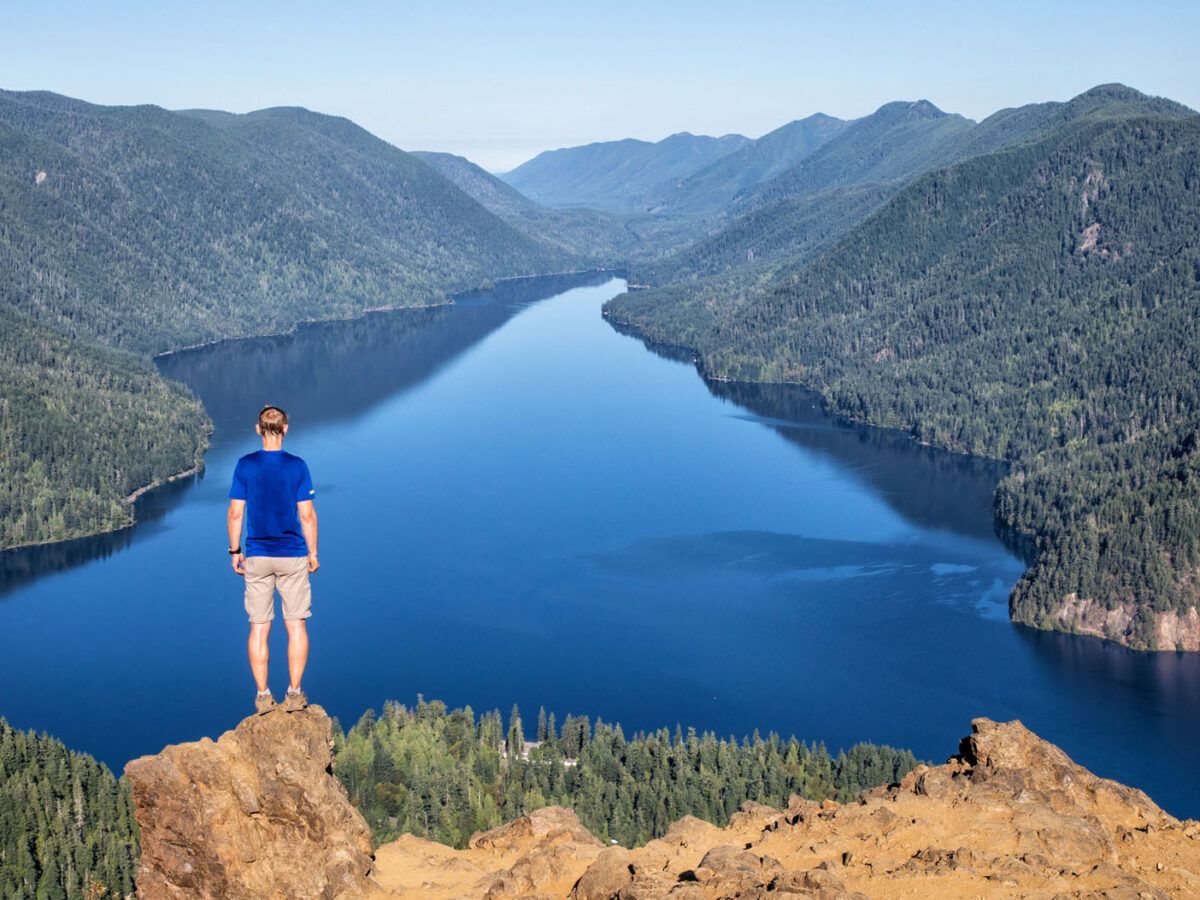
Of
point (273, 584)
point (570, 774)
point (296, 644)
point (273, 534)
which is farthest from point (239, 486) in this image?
point (570, 774)

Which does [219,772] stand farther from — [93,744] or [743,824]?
[93,744]

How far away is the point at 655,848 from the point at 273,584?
15.0 meters

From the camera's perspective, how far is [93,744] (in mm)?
142000

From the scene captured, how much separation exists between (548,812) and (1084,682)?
136 meters

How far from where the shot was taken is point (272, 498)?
3288cm

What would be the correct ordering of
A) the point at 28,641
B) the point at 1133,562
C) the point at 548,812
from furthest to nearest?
1. the point at 1133,562
2. the point at 28,641
3. the point at 548,812

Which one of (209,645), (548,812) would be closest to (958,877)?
(548,812)

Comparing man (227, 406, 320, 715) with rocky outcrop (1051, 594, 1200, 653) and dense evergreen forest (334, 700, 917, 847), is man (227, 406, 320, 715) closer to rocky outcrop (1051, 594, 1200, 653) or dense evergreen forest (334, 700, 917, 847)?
dense evergreen forest (334, 700, 917, 847)

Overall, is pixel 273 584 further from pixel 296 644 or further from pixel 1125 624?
pixel 1125 624

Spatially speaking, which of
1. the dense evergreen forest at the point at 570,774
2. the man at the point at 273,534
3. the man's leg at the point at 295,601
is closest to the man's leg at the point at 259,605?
the man at the point at 273,534

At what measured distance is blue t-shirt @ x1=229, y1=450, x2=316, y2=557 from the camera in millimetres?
32562

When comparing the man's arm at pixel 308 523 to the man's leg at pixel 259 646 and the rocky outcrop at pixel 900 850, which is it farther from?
the rocky outcrop at pixel 900 850

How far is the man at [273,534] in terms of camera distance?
32562mm

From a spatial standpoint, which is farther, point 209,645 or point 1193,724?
point 209,645
